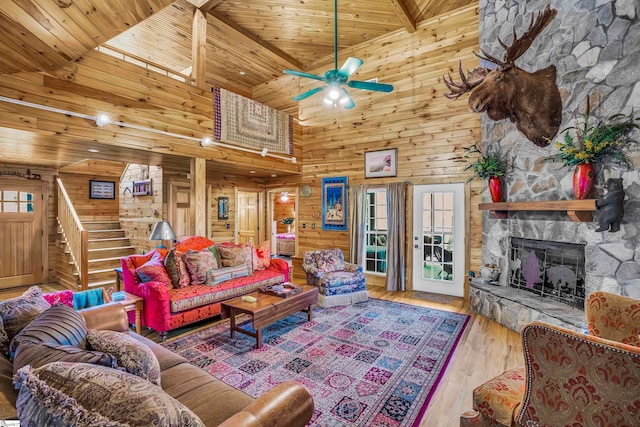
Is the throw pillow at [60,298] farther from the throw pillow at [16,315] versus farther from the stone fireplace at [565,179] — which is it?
the stone fireplace at [565,179]

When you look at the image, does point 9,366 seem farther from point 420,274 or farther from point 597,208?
point 420,274

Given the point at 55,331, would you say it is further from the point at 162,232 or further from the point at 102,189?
the point at 102,189

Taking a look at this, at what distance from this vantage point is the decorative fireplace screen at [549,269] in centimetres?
340

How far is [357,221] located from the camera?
6051mm

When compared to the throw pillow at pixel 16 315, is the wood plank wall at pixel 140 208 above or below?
above

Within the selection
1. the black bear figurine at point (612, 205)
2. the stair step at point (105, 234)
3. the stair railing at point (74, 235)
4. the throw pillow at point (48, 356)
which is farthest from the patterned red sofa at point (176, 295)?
the black bear figurine at point (612, 205)

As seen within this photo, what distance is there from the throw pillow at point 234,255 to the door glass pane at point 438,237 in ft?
10.3

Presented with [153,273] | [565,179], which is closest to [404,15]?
[565,179]

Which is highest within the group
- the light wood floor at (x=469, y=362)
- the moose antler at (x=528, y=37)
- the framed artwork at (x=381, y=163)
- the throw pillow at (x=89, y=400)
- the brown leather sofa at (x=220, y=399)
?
the moose antler at (x=528, y=37)

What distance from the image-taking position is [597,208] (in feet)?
9.91

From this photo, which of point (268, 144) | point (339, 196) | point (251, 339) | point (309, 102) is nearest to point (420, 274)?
point (339, 196)

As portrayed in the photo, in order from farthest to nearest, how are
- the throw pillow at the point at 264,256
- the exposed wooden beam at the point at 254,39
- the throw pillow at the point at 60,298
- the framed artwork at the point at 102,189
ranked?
the framed artwork at the point at 102,189 → the exposed wooden beam at the point at 254,39 → the throw pillow at the point at 264,256 → the throw pillow at the point at 60,298

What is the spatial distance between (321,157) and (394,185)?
1.91 meters

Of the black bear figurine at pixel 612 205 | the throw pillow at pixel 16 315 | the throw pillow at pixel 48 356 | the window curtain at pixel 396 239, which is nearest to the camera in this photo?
the throw pillow at pixel 48 356
